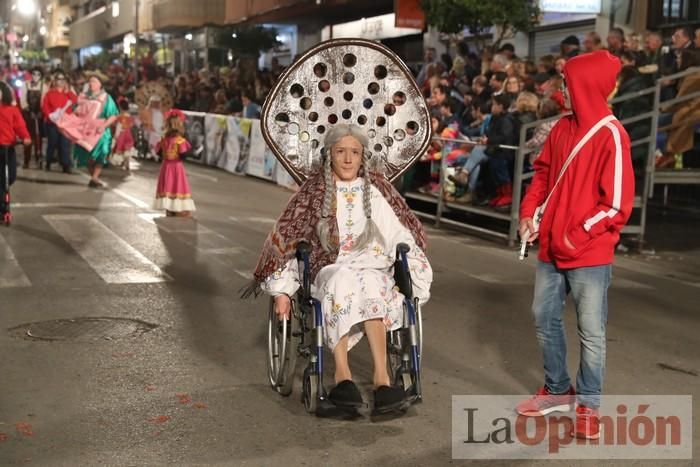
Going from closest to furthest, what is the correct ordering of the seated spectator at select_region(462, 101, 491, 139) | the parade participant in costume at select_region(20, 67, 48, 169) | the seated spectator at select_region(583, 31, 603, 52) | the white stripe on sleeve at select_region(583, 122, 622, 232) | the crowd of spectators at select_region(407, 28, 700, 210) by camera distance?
the white stripe on sleeve at select_region(583, 122, 622, 232)
the crowd of spectators at select_region(407, 28, 700, 210)
the seated spectator at select_region(583, 31, 603, 52)
the seated spectator at select_region(462, 101, 491, 139)
the parade participant in costume at select_region(20, 67, 48, 169)

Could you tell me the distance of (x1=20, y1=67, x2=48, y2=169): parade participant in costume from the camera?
22291mm

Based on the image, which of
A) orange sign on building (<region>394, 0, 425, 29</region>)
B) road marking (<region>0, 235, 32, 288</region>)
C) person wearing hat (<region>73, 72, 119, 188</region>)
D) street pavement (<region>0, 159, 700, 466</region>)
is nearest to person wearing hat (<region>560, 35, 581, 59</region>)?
street pavement (<region>0, 159, 700, 466</region>)

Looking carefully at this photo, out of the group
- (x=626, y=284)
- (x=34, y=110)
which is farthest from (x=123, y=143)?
(x=626, y=284)

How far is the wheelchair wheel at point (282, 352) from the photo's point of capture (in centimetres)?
610

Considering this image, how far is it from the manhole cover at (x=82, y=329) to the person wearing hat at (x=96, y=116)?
10686 mm

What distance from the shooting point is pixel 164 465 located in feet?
16.7

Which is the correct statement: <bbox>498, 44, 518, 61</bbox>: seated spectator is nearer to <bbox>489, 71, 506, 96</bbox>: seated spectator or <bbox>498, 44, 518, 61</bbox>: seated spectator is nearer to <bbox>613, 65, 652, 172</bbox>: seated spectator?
<bbox>489, 71, 506, 96</bbox>: seated spectator

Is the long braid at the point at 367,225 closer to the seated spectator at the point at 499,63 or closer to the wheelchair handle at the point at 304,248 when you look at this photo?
the wheelchair handle at the point at 304,248

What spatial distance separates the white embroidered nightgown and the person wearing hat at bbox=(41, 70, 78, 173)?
14.5 metres

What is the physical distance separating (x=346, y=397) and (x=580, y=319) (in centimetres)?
128

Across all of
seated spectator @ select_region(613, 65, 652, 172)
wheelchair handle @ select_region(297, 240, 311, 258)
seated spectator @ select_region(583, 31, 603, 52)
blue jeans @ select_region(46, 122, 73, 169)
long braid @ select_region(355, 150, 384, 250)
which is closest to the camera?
wheelchair handle @ select_region(297, 240, 311, 258)

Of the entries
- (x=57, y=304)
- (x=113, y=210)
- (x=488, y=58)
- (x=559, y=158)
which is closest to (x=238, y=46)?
(x=488, y=58)

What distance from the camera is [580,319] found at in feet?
18.2

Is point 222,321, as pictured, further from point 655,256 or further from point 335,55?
point 655,256
